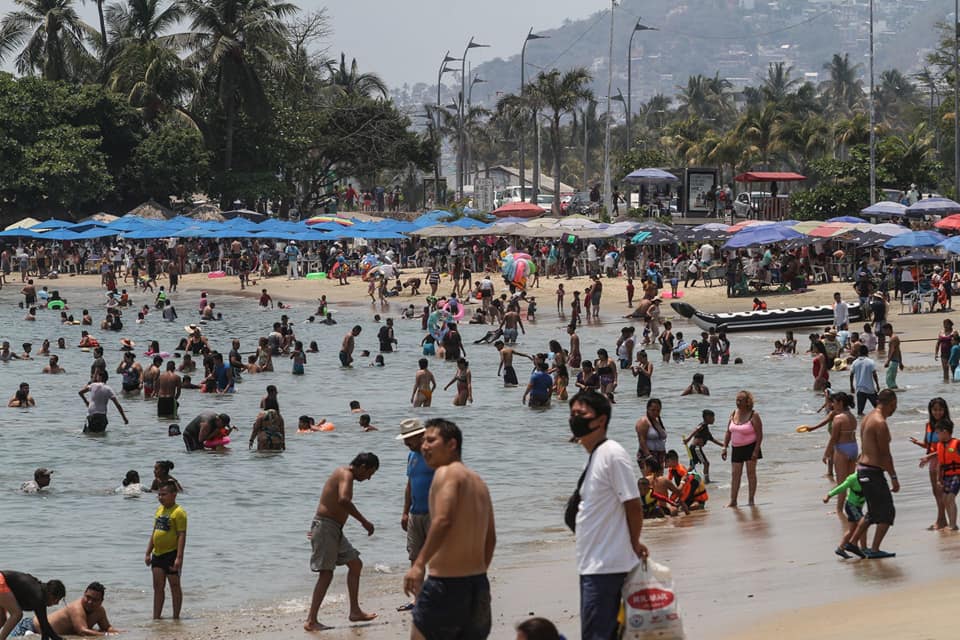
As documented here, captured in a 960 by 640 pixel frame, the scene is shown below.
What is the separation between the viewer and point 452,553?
6340mm

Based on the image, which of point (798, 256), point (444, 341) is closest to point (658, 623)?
point (444, 341)

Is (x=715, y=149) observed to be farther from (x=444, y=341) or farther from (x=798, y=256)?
(x=444, y=341)

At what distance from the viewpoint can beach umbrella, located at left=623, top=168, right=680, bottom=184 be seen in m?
57.0

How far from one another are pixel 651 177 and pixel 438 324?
24.0 metres

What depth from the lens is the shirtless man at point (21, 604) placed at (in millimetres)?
10297

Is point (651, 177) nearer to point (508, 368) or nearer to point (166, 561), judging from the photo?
point (508, 368)

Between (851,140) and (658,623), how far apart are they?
217 ft

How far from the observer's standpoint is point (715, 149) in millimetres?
81688

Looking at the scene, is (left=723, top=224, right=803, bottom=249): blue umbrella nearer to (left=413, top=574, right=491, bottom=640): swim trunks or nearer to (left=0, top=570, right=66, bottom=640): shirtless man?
(left=0, top=570, right=66, bottom=640): shirtless man

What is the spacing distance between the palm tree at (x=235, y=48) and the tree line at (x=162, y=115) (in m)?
0.07

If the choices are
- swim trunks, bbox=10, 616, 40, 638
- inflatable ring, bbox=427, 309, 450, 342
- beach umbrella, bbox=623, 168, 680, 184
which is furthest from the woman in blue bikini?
beach umbrella, bbox=623, 168, 680, 184

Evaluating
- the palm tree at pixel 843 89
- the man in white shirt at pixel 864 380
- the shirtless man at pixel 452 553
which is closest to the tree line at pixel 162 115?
the man in white shirt at pixel 864 380

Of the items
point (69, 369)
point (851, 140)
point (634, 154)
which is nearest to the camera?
point (69, 369)

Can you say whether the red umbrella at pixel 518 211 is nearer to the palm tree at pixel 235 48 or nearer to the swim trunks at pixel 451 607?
the palm tree at pixel 235 48
